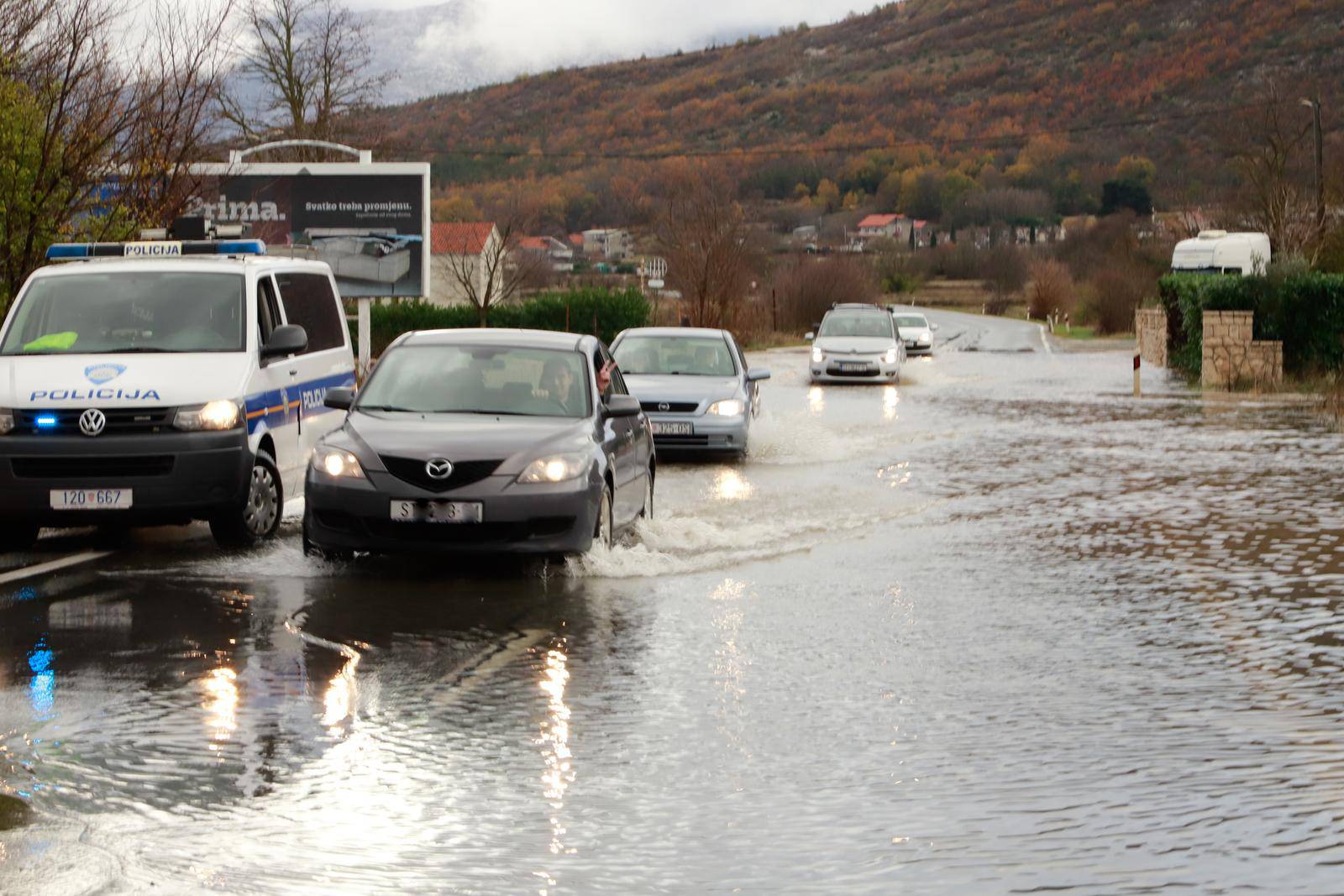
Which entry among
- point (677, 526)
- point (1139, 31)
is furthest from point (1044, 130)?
point (677, 526)

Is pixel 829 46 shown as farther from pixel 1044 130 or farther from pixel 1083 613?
pixel 1083 613

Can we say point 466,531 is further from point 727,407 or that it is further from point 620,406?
point 727,407

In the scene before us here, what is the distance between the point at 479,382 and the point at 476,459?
160 centimetres

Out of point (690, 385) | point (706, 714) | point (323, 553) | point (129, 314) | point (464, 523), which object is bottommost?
point (706, 714)

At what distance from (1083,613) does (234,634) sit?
4404 millimetres

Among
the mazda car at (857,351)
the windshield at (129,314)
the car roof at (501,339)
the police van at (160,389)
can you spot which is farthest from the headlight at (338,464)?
the mazda car at (857,351)

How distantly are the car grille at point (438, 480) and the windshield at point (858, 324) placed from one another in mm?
28604

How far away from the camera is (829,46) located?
556ft

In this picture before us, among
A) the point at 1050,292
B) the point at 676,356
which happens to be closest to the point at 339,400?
the point at 676,356

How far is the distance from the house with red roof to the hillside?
762 cm

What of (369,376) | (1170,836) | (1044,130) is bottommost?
(1170,836)

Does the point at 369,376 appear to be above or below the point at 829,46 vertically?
below

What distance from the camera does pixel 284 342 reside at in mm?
12820

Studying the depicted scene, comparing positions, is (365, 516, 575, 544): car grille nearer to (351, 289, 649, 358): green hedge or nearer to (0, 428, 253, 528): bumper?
(0, 428, 253, 528): bumper
